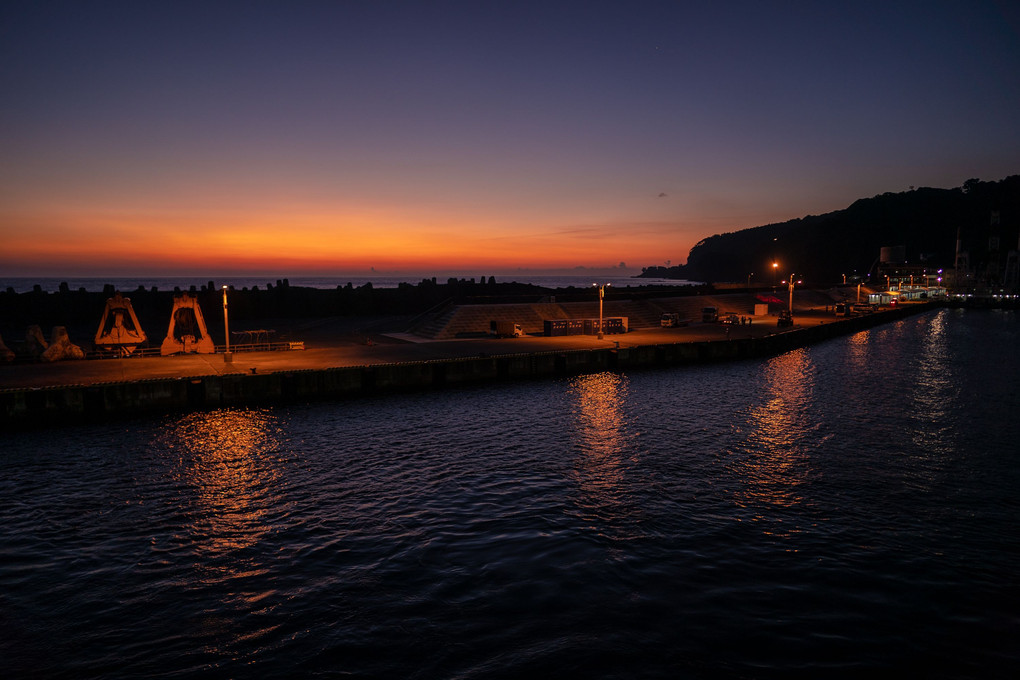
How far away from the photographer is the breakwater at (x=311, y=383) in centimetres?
3525

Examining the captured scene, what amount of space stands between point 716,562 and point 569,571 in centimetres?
478

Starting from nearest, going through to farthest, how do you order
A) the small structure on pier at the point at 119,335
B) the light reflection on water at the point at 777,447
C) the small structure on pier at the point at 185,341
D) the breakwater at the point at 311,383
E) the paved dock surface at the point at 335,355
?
1. the light reflection on water at the point at 777,447
2. the breakwater at the point at 311,383
3. the paved dock surface at the point at 335,355
4. the small structure on pier at the point at 119,335
5. the small structure on pier at the point at 185,341

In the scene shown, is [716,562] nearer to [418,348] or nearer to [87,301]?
[418,348]

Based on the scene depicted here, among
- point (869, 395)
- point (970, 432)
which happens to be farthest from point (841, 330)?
point (970, 432)

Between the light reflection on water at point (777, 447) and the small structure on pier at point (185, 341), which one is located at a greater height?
the small structure on pier at point (185, 341)

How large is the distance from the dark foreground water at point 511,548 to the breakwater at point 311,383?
2.32 meters

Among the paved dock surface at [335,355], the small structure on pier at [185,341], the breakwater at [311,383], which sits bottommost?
the breakwater at [311,383]

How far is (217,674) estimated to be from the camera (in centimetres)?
1260

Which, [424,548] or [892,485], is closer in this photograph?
[424,548]

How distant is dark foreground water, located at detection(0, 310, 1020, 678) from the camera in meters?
13.5

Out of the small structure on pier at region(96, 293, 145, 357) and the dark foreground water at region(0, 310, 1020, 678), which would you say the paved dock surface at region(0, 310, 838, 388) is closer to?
the small structure on pier at region(96, 293, 145, 357)

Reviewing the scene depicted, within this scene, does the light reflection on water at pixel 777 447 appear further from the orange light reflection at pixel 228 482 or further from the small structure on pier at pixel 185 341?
the small structure on pier at pixel 185 341

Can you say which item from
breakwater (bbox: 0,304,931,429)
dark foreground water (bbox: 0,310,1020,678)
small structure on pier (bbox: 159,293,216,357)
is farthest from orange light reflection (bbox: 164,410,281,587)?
small structure on pier (bbox: 159,293,216,357)

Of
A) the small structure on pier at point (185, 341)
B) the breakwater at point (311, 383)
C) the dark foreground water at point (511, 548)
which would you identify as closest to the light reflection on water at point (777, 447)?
the dark foreground water at point (511, 548)
